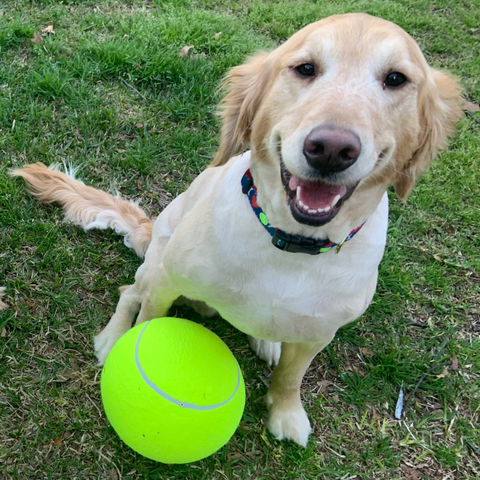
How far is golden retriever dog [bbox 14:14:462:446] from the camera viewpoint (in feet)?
4.67

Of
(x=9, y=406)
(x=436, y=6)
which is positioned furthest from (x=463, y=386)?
(x=436, y=6)

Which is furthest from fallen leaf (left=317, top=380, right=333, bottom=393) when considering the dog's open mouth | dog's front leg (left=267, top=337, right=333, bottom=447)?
the dog's open mouth

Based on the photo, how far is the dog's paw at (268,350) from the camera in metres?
2.54

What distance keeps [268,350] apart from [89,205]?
138 cm

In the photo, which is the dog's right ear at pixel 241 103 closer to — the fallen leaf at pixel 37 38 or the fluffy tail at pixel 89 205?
the fluffy tail at pixel 89 205

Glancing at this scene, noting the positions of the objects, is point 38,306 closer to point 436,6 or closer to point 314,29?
point 314,29

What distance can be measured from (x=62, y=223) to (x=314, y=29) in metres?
1.96

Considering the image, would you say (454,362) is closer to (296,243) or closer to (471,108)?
(296,243)

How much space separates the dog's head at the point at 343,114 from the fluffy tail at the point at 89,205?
1.32 metres

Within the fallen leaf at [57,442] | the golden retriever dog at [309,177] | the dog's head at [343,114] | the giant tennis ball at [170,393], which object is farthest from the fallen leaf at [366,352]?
the fallen leaf at [57,442]

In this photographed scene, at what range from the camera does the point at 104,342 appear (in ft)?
7.89

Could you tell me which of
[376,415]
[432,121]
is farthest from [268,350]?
[432,121]

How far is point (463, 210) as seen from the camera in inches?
139

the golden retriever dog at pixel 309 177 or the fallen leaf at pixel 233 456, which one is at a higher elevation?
the golden retriever dog at pixel 309 177
